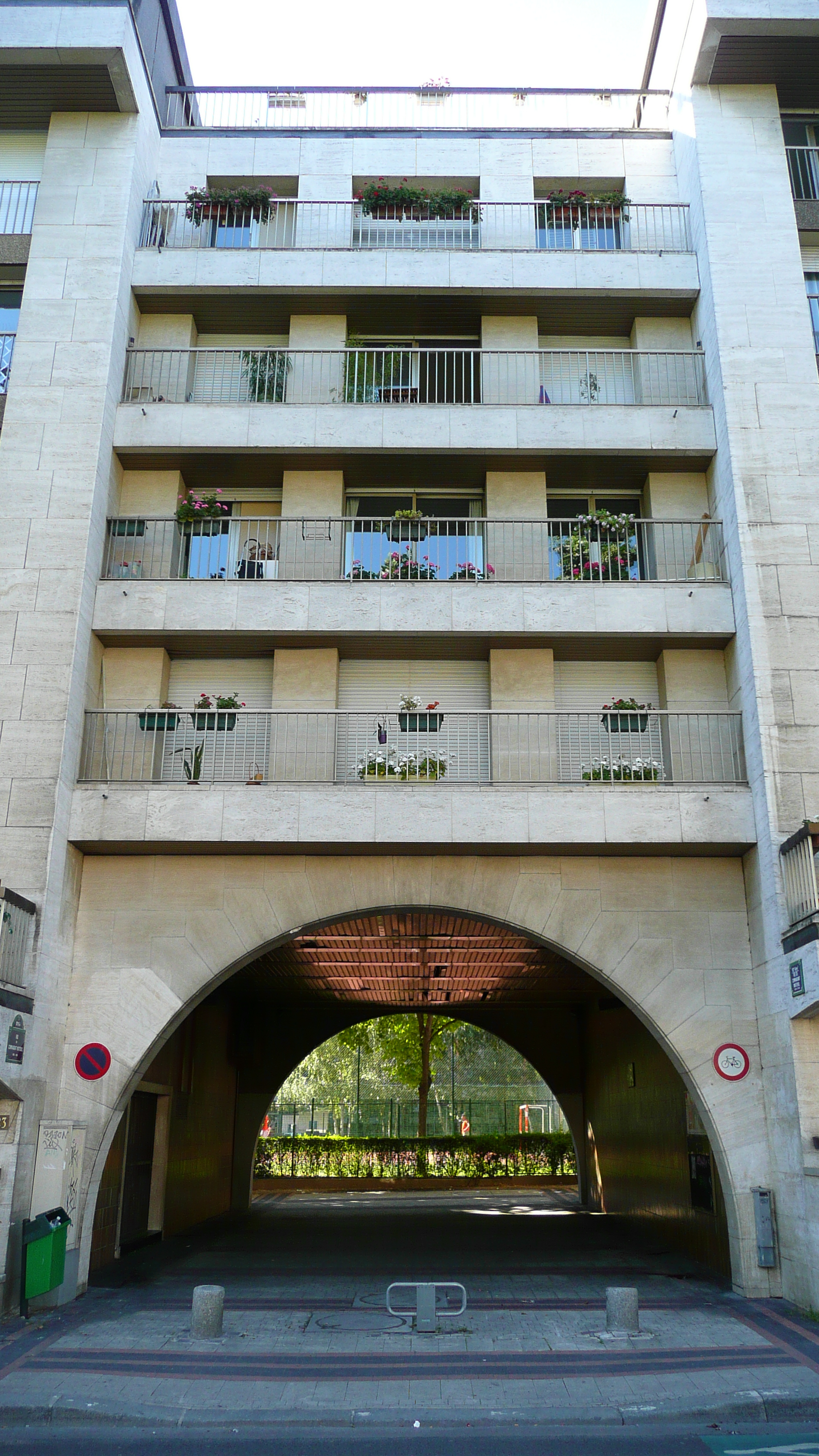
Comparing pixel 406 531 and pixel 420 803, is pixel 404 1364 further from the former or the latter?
pixel 406 531

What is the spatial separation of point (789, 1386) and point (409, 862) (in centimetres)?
720

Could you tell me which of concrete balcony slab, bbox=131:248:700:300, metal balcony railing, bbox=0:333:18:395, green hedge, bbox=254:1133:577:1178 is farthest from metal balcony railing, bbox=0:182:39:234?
green hedge, bbox=254:1133:577:1178

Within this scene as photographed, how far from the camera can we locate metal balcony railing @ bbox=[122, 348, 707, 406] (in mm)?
17062

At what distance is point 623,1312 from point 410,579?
9.52 metres

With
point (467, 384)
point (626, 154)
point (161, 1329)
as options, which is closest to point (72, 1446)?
point (161, 1329)

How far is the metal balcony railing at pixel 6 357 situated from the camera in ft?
52.2

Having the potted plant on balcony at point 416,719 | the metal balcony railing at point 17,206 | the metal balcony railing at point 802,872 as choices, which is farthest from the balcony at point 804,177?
the metal balcony railing at point 17,206

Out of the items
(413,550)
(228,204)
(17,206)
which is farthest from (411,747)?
(17,206)

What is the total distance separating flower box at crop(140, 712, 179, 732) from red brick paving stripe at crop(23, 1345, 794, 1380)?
7.76m

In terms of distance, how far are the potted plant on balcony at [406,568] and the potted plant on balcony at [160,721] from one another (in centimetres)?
357

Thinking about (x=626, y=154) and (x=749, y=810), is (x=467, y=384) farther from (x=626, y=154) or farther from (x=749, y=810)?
(x=749, y=810)

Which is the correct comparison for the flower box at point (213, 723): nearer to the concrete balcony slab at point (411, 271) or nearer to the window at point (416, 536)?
the window at point (416, 536)

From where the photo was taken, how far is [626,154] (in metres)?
18.9

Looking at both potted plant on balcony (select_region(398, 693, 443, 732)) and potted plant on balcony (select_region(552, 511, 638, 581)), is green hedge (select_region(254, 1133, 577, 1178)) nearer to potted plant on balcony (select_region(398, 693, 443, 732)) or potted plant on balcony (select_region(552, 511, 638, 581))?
potted plant on balcony (select_region(398, 693, 443, 732))
